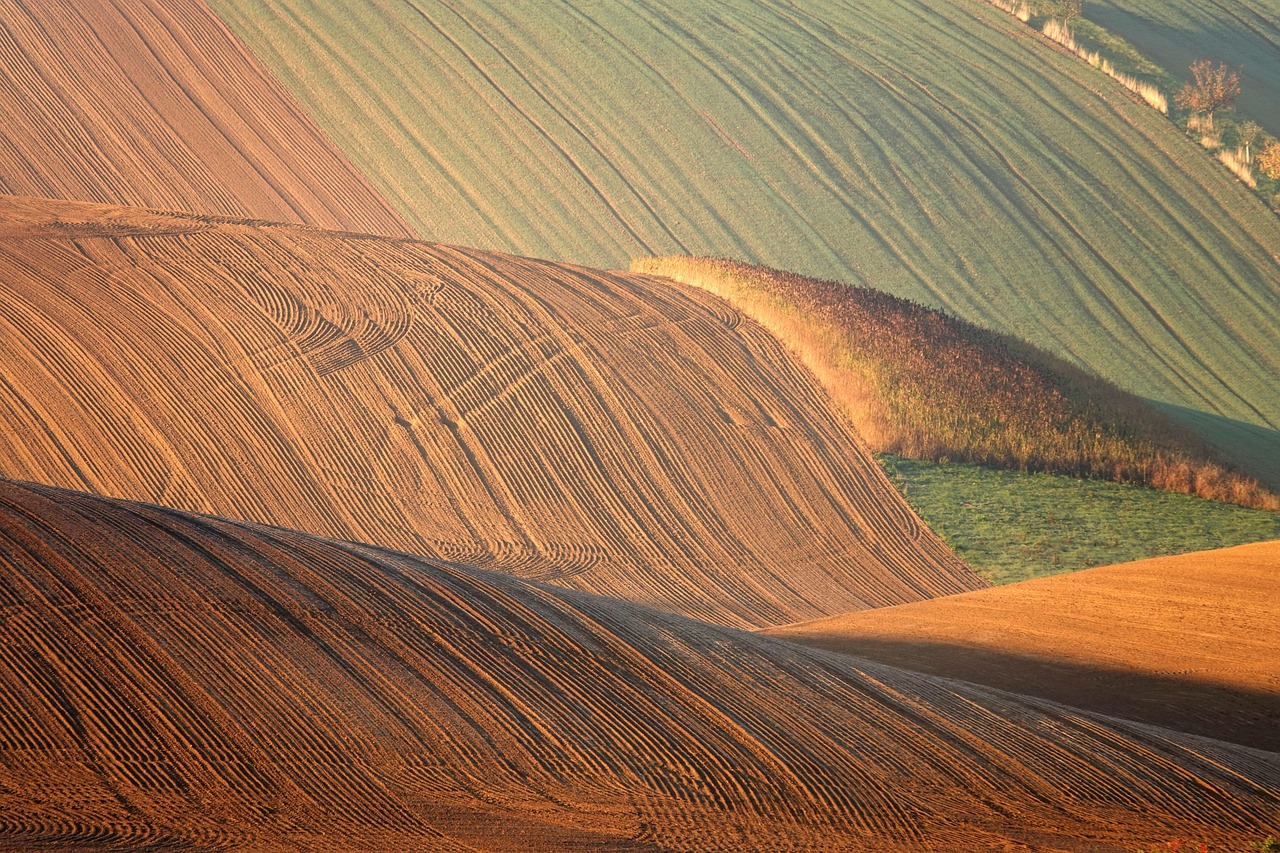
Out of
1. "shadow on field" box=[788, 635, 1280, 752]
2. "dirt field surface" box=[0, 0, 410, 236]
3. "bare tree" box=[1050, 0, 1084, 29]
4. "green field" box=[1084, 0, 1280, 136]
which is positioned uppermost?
"green field" box=[1084, 0, 1280, 136]

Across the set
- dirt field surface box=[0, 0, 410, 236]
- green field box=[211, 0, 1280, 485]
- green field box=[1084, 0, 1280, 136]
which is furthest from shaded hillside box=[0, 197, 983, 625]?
green field box=[1084, 0, 1280, 136]

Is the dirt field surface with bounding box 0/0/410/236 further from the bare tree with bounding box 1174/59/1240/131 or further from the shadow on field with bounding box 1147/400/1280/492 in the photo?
the bare tree with bounding box 1174/59/1240/131

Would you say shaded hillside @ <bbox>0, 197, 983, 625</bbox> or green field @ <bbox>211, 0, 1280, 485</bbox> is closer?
shaded hillside @ <bbox>0, 197, 983, 625</bbox>

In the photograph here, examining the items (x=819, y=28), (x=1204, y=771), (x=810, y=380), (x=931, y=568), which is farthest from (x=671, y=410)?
(x=819, y=28)

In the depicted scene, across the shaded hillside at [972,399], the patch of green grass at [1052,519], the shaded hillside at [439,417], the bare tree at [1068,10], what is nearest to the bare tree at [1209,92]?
the bare tree at [1068,10]

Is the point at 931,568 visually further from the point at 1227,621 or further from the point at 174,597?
the point at 174,597

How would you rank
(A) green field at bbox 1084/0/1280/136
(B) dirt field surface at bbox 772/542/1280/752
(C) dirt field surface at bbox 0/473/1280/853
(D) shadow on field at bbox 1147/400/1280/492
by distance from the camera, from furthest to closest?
(A) green field at bbox 1084/0/1280/136
(D) shadow on field at bbox 1147/400/1280/492
(B) dirt field surface at bbox 772/542/1280/752
(C) dirt field surface at bbox 0/473/1280/853

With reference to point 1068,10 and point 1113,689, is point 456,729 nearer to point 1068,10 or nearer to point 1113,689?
point 1113,689
